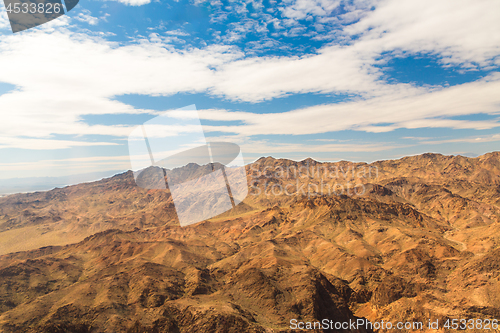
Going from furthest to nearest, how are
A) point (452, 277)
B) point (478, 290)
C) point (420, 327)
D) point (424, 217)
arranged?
point (424, 217) < point (452, 277) < point (478, 290) < point (420, 327)

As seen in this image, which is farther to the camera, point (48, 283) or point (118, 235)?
point (118, 235)

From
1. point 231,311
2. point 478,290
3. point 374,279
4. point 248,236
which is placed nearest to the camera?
point 231,311

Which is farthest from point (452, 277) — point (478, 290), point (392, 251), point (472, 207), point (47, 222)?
point (47, 222)

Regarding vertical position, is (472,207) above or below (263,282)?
below

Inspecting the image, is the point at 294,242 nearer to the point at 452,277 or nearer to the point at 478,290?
the point at 452,277

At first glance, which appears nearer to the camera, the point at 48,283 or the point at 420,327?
the point at 420,327

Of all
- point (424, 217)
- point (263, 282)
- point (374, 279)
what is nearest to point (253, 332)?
point (263, 282)

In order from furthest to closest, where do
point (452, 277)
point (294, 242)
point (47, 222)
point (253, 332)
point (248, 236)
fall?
point (47, 222) < point (248, 236) < point (294, 242) < point (452, 277) < point (253, 332)

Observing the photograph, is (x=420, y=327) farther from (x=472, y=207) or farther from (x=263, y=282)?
(x=472, y=207)

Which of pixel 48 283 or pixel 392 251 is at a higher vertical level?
pixel 48 283
